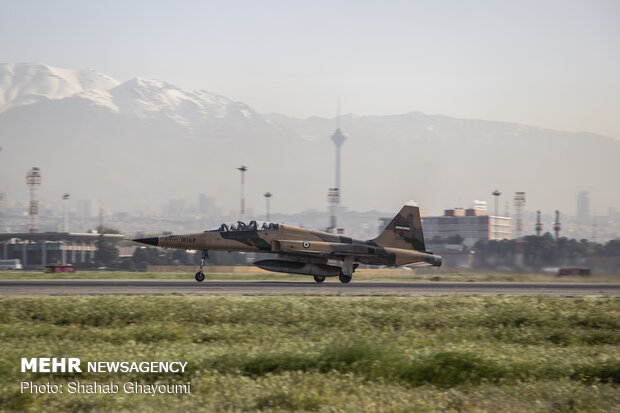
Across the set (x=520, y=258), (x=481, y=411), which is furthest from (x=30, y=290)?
(x=520, y=258)

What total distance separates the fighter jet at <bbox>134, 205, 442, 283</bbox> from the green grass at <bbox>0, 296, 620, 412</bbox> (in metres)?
12.4

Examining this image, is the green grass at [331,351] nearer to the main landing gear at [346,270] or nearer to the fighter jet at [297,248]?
the fighter jet at [297,248]

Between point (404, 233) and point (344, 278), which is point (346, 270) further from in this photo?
point (404, 233)

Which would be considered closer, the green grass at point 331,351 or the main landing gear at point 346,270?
the green grass at point 331,351

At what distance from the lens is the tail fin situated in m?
36.7

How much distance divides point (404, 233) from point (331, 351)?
24.6 m

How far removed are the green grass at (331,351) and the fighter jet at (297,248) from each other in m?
12.4

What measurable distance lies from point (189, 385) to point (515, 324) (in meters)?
11.3

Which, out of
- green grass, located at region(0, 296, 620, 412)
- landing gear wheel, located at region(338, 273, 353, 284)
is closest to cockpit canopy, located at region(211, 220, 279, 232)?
landing gear wheel, located at region(338, 273, 353, 284)

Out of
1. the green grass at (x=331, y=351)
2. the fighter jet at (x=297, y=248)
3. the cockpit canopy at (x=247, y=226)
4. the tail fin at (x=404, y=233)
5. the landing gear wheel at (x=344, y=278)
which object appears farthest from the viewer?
the tail fin at (x=404, y=233)

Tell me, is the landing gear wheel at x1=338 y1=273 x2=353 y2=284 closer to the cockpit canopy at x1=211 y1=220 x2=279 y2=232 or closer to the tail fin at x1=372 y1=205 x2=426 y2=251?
the tail fin at x1=372 y1=205 x2=426 y2=251

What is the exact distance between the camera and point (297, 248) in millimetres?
33625

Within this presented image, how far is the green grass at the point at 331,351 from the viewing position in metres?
10.4

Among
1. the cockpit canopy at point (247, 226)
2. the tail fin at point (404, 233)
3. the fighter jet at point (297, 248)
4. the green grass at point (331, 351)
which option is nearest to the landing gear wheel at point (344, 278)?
the fighter jet at point (297, 248)
